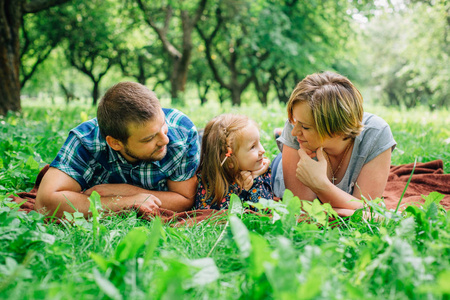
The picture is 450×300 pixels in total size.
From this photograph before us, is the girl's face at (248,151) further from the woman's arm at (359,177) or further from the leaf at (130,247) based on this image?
the leaf at (130,247)

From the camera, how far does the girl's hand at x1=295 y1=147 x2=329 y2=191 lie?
104 inches


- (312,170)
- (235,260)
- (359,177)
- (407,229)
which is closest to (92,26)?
(312,170)

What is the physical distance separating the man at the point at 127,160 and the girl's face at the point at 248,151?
394 millimetres

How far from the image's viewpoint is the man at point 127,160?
8.17 feet

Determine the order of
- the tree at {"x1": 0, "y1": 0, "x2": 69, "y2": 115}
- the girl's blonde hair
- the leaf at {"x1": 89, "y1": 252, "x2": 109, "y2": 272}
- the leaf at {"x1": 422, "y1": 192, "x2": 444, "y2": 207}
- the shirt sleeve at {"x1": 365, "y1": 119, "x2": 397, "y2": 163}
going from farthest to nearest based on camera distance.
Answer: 1. the tree at {"x1": 0, "y1": 0, "x2": 69, "y2": 115}
2. the girl's blonde hair
3. the shirt sleeve at {"x1": 365, "y1": 119, "x2": 397, "y2": 163}
4. the leaf at {"x1": 422, "y1": 192, "x2": 444, "y2": 207}
5. the leaf at {"x1": 89, "y1": 252, "x2": 109, "y2": 272}

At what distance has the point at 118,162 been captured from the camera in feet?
9.36

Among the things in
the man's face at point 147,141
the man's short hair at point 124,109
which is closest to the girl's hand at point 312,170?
the man's face at point 147,141

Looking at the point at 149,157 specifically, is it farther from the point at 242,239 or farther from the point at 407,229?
the point at 407,229

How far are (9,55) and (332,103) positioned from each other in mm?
7249

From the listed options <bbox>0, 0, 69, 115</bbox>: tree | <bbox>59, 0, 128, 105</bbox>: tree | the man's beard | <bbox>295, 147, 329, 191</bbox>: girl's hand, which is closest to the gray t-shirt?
<bbox>295, 147, 329, 191</bbox>: girl's hand

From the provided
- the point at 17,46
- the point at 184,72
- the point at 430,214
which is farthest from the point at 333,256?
the point at 184,72

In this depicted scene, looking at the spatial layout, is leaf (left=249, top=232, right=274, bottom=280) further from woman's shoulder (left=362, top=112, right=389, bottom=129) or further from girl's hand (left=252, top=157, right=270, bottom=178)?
woman's shoulder (left=362, top=112, right=389, bottom=129)

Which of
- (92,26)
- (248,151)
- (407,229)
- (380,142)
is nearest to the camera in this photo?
(407,229)

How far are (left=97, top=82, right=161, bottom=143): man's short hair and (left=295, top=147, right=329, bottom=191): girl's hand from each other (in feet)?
4.06
